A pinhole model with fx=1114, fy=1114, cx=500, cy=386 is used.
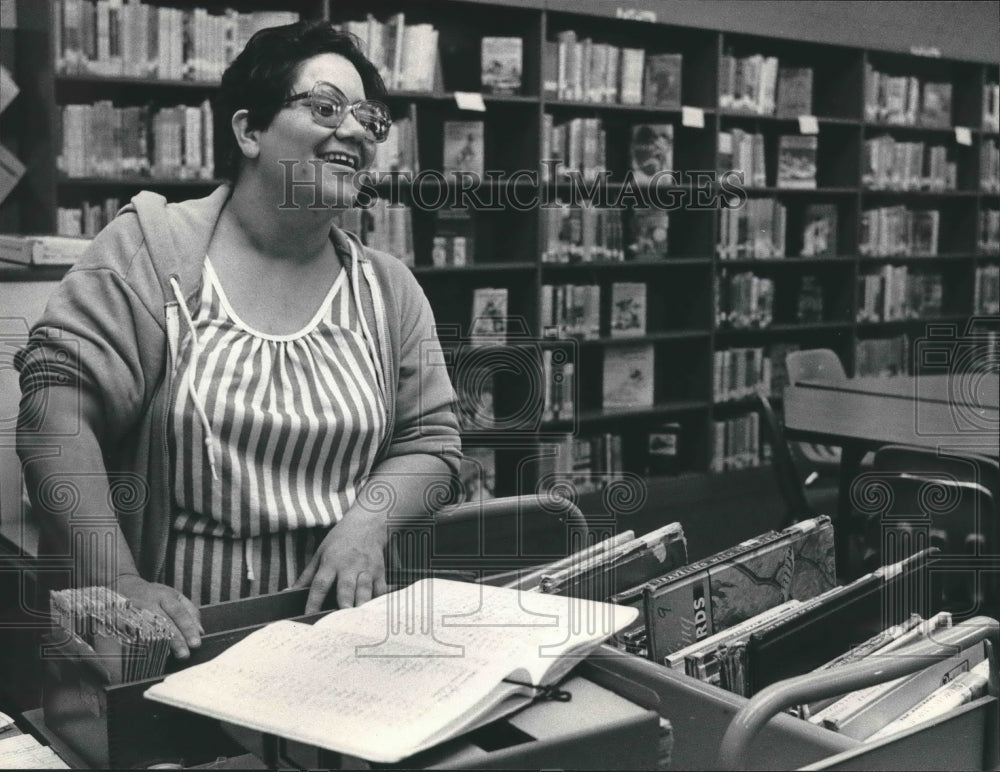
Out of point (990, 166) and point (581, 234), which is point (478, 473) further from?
point (990, 166)

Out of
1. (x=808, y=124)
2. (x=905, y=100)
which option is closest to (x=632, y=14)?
(x=808, y=124)

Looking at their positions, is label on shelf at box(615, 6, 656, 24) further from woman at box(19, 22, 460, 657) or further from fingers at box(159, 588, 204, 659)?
fingers at box(159, 588, 204, 659)

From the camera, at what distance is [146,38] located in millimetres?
3805

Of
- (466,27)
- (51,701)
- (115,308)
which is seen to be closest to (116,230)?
(115,308)

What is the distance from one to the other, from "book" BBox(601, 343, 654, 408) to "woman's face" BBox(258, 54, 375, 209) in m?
3.79

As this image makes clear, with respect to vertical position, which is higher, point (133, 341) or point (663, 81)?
point (663, 81)

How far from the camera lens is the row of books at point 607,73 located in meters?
4.73

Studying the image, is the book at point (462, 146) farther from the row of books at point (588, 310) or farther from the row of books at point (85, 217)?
the row of books at point (85, 217)

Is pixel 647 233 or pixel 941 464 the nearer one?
pixel 941 464

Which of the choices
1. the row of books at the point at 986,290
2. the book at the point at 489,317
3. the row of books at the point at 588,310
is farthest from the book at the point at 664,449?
the row of books at the point at 986,290

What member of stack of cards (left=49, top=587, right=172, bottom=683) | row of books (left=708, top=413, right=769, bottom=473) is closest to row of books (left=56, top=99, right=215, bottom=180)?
row of books (left=708, top=413, right=769, bottom=473)

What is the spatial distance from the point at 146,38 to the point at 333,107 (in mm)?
2666

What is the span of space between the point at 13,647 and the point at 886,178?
5200mm

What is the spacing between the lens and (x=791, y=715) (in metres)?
0.99
